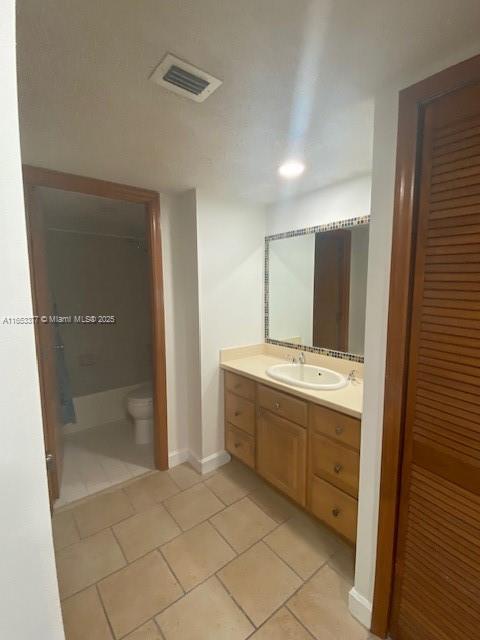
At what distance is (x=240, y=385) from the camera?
7.18 ft

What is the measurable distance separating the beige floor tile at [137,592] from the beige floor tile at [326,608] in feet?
1.90

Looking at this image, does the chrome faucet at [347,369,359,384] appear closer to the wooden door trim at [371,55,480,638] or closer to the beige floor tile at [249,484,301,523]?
the wooden door trim at [371,55,480,638]

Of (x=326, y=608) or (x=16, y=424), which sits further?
(x=326, y=608)

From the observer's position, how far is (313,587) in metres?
1.44

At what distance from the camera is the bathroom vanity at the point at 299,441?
59.9 inches

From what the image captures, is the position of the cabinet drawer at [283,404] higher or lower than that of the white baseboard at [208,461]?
higher

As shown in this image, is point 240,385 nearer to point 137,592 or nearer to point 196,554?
point 196,554

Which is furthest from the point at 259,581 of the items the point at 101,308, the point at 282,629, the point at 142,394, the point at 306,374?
the point at 101,308

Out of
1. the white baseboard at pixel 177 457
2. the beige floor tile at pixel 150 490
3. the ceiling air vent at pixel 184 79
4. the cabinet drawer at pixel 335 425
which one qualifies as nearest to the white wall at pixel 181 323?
the white baseboard at pixel 177 457

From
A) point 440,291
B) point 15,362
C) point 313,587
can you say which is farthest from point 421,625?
point 15,362

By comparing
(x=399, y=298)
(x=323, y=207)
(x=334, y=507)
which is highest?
(x=323, y=207)

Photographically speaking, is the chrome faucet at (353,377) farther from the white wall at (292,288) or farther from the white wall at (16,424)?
the white wall at (16,424)

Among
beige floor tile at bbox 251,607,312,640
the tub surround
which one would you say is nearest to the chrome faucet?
the tub surround

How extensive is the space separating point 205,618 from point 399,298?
1.60 metres
